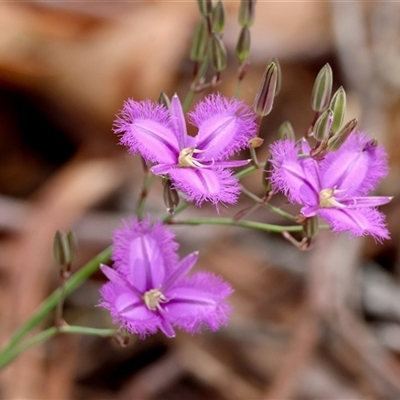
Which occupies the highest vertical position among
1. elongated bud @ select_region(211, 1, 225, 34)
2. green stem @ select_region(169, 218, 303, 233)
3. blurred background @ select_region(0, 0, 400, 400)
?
elongated bud @ select_region(211, 1, 225, 34)

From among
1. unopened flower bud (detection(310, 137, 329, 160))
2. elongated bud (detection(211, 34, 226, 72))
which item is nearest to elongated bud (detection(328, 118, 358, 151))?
unopened flower bud (detection(310, 137, 329, 160))

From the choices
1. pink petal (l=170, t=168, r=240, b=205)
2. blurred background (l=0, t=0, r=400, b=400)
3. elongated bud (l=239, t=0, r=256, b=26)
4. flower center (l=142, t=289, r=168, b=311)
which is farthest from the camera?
blurred background (l=0, t=0, r=400, b=400)

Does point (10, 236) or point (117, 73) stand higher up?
point (117, 73)

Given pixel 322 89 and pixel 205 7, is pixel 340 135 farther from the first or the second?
pixel 205 7

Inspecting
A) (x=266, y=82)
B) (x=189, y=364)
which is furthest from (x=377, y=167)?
(x=189, y=364)

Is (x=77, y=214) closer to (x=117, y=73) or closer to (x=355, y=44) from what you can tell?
(x=117, y=73)

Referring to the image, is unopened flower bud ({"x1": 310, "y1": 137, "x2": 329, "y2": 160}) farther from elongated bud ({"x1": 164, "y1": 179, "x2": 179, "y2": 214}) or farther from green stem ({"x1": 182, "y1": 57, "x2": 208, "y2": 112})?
green stem ({"x1": 182, "y1": 57, "x2": 208, "y2": 112})

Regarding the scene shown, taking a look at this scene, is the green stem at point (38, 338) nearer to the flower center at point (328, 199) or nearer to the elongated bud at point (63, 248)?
the elongated bud at point (63, 248)
